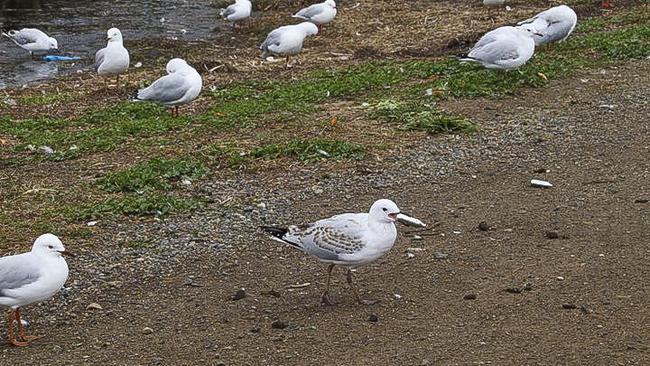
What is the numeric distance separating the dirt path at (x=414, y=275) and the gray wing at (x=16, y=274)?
0.41 metres

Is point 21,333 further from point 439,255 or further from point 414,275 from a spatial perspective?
point 439,255

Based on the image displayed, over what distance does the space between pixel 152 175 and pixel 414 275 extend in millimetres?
3251

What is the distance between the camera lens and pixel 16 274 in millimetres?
6332

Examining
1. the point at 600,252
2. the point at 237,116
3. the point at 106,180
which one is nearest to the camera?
the point at 600,252

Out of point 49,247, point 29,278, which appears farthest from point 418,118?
point 29,278

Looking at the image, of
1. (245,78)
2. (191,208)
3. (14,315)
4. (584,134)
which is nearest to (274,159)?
(191,208)

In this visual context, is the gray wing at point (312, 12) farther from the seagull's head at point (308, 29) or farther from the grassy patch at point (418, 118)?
the grassy patch at point (418, 118)

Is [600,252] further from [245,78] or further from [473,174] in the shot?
[245,78]

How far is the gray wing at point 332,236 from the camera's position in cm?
670

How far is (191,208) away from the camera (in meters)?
8.77

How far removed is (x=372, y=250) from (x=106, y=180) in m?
3.75

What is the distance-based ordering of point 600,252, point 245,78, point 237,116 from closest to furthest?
point 600,252
point 237,116
point 245,78

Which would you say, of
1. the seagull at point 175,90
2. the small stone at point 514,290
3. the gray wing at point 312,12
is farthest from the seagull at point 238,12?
the small stone at point 514,290

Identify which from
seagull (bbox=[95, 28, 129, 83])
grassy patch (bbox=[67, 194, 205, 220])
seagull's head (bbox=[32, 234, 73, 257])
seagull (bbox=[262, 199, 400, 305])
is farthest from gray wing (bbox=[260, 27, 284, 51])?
seagull's head (bbox=[32, 234, 73, 257])
